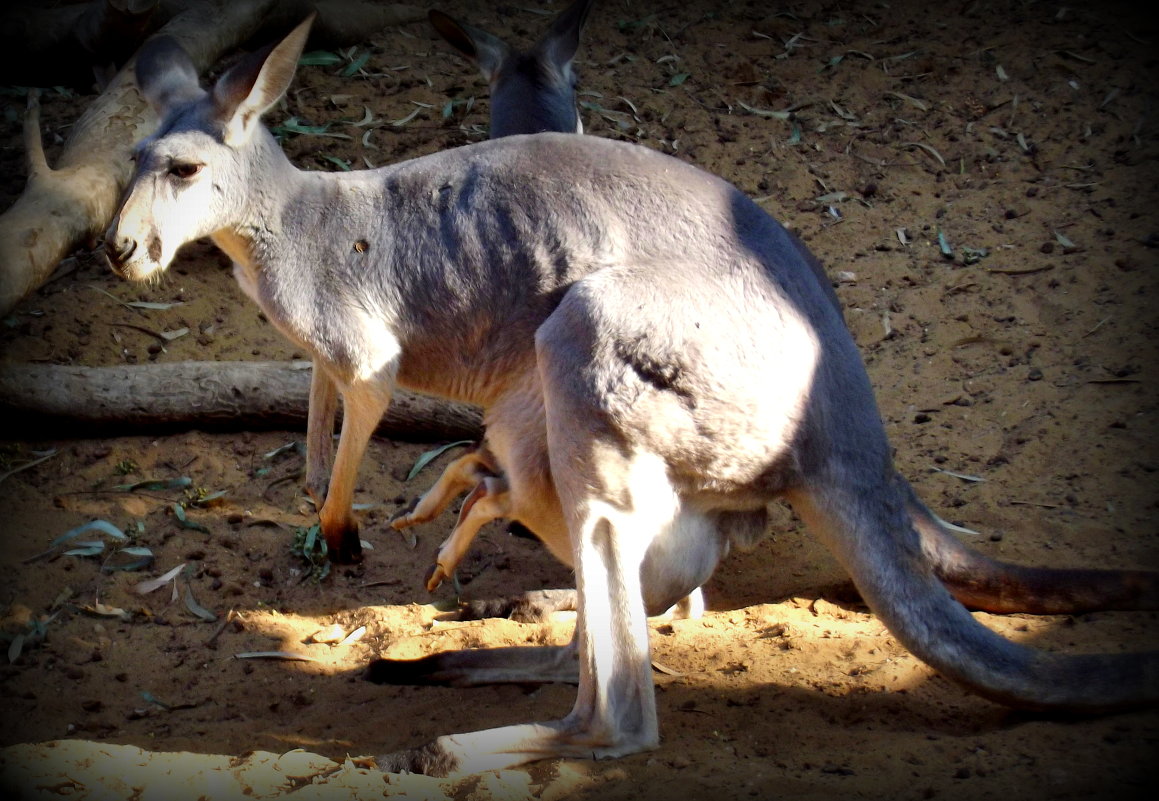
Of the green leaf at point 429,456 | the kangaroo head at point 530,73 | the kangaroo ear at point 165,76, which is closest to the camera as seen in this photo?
the kangaroo ear at point 165,76

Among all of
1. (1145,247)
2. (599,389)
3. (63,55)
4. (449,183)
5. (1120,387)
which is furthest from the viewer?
(63,55)

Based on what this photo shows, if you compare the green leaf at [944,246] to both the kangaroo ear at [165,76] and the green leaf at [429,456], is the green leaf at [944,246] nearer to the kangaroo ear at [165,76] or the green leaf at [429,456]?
the green leaf at [429,456]

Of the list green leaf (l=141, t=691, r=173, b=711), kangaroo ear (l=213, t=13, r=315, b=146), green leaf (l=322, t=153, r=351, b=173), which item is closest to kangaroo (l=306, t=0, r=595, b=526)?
green leaf (l=322, t=153, r=351, b=173)

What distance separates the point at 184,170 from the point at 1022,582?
2.90 metres

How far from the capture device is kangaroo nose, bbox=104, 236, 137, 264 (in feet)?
11.1

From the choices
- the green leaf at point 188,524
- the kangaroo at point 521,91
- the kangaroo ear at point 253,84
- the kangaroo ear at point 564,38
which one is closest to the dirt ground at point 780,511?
the green leaf at point 188,524

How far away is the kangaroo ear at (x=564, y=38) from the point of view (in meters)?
5.59

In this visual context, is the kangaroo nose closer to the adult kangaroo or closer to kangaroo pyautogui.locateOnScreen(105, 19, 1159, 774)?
kangaroo pyautogui.locateOnScreen(105, 19, 1159, 774)

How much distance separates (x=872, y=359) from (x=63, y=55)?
183 inches

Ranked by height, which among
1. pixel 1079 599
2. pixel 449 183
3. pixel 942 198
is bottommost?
pixel 1079 599

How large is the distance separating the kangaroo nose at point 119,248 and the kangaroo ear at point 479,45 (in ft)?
8.73

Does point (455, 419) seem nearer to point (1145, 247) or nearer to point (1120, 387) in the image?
point (1120, 387)

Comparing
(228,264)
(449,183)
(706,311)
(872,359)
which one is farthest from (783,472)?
(228,264)

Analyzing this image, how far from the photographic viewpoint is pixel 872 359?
16.4 feet
